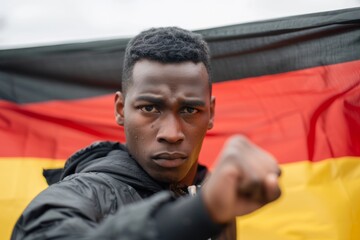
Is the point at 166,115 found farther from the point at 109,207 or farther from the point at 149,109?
the point at 109,207

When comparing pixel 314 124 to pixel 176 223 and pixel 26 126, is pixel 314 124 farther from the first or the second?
pixel 176 223

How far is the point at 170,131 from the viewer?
200cm

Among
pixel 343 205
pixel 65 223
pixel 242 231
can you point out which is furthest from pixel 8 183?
pixel 65 223

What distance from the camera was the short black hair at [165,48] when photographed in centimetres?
211

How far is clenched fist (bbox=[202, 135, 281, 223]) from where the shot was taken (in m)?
1.23

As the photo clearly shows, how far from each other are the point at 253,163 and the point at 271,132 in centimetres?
226

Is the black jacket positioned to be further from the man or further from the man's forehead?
the man's forehead

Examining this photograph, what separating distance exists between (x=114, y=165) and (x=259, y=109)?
161 cm

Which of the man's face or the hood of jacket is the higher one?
the man's face

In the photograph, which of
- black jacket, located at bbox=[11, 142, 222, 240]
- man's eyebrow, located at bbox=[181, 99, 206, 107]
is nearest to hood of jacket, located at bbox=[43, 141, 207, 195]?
black jacket, located at bbox=[11, 142, 222, 240]

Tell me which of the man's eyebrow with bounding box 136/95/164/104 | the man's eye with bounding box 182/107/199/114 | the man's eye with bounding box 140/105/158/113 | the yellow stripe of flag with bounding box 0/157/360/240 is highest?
the man's eyebrow with bounding box 136/95/164/104

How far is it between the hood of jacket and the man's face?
3cm

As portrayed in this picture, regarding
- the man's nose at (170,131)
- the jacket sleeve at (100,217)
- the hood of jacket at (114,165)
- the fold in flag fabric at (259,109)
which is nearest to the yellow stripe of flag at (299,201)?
the fold in flag fabric at (259,109)

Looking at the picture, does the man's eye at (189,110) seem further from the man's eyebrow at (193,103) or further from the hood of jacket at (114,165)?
the hood of jacket at (114,165)
